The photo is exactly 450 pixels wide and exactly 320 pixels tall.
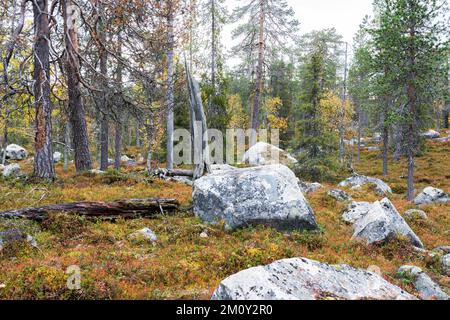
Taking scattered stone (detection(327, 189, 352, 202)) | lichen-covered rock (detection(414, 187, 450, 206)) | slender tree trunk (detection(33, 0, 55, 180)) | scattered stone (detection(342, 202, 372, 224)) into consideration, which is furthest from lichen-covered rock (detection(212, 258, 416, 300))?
lichen-covered rock (detection(414, 187, 450, 206))

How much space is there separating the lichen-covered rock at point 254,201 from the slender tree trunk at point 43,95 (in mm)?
6499

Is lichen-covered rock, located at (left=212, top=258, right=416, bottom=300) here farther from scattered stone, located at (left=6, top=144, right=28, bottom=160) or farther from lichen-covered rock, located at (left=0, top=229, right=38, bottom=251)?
scattered stone, located at (left=6, top=144, right=28, bottom=160)

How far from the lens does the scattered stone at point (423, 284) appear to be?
247 inches

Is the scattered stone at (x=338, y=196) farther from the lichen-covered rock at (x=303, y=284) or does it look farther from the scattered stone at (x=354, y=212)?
the lichen-covered rock at (x=303, y=284)

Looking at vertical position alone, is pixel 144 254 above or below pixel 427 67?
below

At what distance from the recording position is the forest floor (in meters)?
5.28

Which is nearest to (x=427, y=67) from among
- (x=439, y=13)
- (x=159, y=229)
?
(x=439, y=13)

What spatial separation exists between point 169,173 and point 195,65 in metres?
12.0

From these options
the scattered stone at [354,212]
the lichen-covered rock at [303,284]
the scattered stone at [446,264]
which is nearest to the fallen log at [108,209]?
the lichen-covered rock at [303,284]

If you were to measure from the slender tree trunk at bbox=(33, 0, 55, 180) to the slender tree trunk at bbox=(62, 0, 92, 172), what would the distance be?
2.49ft

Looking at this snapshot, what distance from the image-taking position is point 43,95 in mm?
12031

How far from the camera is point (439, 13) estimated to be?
1836 centimetres
